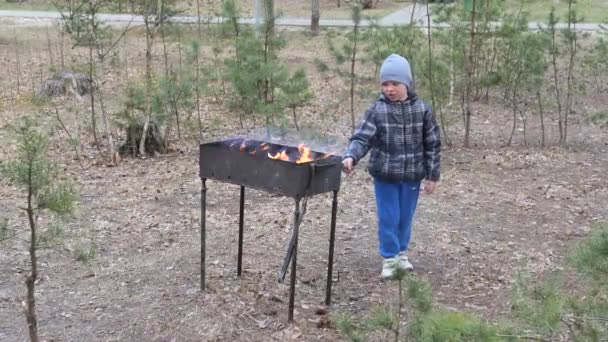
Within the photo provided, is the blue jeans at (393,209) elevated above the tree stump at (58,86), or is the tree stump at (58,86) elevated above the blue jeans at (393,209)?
the tree stump at (58,86)

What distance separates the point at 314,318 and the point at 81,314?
1.38m

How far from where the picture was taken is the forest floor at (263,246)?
173 inches

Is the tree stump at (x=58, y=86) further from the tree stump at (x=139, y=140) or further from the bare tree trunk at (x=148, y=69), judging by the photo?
the bare tree trunk at (x=148, y=69)

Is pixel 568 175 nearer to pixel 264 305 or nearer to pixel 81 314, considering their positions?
pixel 264 305

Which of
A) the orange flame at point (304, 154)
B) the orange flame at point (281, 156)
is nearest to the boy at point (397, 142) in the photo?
the orange flame at point (304, 154)

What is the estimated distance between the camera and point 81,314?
14.7 ft

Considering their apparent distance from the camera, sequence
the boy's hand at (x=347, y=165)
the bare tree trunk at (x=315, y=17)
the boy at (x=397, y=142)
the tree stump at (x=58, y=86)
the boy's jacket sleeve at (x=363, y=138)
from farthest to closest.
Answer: the bare tree trunk at (x=315, y=17) < the tree stump at (x=58, y=86) < the boy at (x=397, y=142) < the boy's jacket sleeve at (x=363, y=138) < the boy's hand at (x=347, y=165)

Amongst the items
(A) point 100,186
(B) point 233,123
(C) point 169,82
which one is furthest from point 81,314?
(B) point 233,123

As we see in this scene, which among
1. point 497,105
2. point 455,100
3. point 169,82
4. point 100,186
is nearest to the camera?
point 100,186

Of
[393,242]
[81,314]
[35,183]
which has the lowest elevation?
[81,314]

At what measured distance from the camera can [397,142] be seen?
15.3 ft

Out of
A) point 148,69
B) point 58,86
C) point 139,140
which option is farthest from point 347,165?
point 58,86

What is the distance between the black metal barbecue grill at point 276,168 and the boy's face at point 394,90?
2.08ft

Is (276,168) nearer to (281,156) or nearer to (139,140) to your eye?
(281,156)
